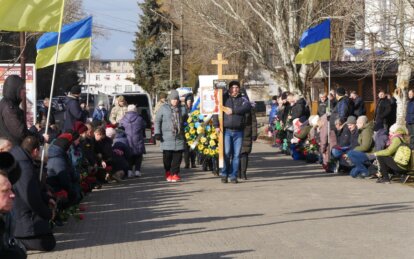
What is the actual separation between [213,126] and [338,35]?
594 inches

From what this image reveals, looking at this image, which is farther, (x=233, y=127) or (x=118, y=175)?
(x=118, y=175)

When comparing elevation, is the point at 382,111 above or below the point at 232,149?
above

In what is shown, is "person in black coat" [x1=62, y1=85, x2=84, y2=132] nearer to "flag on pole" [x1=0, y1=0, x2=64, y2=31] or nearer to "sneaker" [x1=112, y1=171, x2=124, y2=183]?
"sneaker" [x1=112, y1=171, x2=124, y2=183]

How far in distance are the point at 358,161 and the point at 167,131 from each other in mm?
4043

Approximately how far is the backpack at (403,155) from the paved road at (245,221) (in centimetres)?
51

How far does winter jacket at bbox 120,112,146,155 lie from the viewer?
63.0ft

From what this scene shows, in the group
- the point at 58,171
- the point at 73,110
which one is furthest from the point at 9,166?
the point at 73,110

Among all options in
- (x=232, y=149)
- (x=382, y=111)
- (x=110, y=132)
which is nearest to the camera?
(x=232, y=149)

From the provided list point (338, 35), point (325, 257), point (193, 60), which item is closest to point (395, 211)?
point (325, 257)

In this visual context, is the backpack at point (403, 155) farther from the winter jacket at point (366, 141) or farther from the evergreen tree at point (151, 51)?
the evergreen tree at point (151, 51)

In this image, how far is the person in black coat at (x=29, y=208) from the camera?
9.32 meters

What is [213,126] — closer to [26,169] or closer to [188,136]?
[188,136]

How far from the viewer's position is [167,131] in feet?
60.3

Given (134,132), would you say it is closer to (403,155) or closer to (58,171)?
(403,155)
